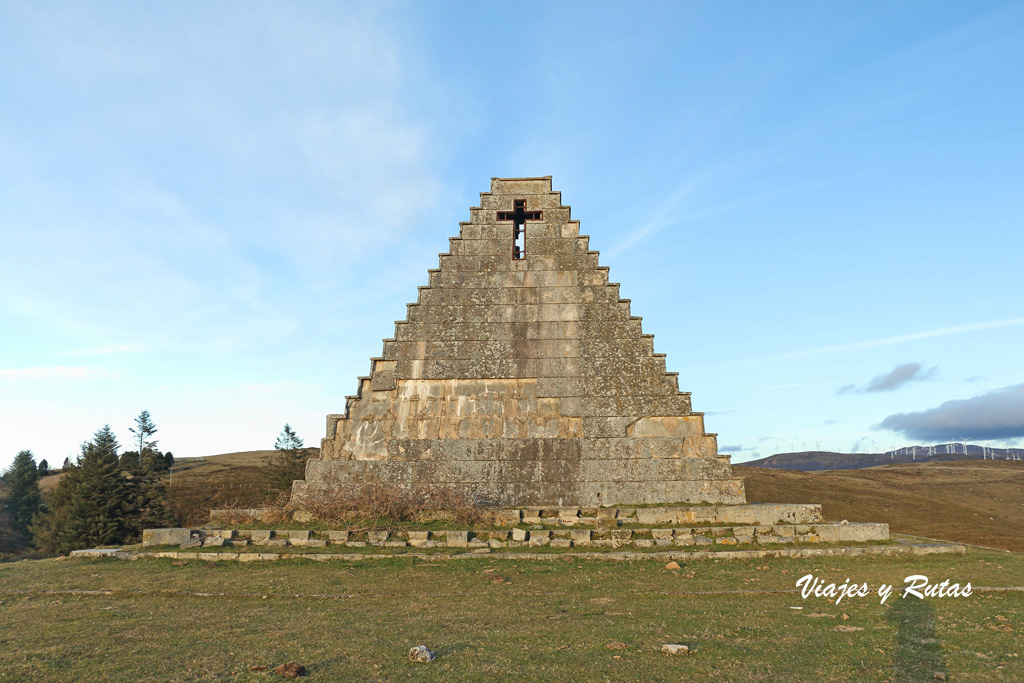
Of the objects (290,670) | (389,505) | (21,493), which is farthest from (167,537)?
(21,493)

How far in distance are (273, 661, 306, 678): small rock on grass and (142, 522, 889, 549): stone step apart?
→ 790 cm

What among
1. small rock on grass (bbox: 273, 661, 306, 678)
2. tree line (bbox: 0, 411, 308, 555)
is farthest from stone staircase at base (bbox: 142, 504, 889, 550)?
small rock on grass (bbox: 273, 661, 306, 678)

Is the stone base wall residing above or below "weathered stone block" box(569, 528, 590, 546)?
above

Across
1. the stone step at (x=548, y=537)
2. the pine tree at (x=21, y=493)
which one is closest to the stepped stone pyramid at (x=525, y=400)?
the stone step at (x=548, y=537)

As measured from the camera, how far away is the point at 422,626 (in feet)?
23.4

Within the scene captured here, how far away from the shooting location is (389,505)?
14.8 m

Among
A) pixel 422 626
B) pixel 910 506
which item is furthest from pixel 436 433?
pixel 910 506

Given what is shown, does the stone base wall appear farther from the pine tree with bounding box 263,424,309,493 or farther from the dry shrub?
the pine tree with bounding box 263,424,309,493

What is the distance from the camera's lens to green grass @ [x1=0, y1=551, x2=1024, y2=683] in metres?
5.36

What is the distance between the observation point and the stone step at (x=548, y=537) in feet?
42.9

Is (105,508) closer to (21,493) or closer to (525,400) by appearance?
(525,400)

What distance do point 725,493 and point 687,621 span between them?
890 cm

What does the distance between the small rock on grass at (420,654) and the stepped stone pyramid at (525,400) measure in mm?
9984

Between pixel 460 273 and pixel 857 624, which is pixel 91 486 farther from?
pixel 857 624
